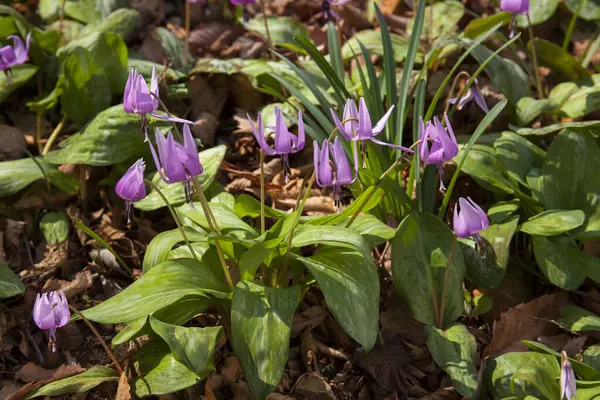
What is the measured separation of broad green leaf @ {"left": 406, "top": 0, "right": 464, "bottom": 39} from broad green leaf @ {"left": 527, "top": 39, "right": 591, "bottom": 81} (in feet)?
1.67

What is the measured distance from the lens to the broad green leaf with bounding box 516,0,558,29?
3.71 meters

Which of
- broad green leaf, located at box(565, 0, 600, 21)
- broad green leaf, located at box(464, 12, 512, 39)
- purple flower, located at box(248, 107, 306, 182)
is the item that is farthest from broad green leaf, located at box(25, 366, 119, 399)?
broad green leaf, located at box(565, 0, 600, 21)

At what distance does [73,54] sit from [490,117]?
176 cm

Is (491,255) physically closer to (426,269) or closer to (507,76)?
(426,269)

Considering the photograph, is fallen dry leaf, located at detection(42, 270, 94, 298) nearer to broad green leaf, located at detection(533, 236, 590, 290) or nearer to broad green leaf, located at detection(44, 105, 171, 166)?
broad green leaf, located at detection(44, 105, 171, 166)

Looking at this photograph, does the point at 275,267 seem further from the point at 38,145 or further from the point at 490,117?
the point at 38,145

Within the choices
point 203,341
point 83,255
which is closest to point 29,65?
point 83,255

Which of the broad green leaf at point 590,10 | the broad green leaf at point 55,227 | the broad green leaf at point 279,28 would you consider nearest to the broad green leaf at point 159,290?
the broad green leaf at point 55,227

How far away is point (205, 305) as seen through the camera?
2365 millimetres

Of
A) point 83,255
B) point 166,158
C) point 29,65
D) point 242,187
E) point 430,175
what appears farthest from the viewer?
point 29,65

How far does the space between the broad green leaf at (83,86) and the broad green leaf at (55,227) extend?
0.51 m

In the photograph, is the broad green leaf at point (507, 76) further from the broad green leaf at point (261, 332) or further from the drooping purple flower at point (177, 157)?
the drooping purple flower at point (177, 157)

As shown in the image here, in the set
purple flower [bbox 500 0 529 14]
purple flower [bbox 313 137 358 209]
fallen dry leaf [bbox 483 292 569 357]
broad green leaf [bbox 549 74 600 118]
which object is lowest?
fallen dry leaf [bbox 483 292 569 357]

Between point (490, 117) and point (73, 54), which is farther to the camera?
point (73, 54)
